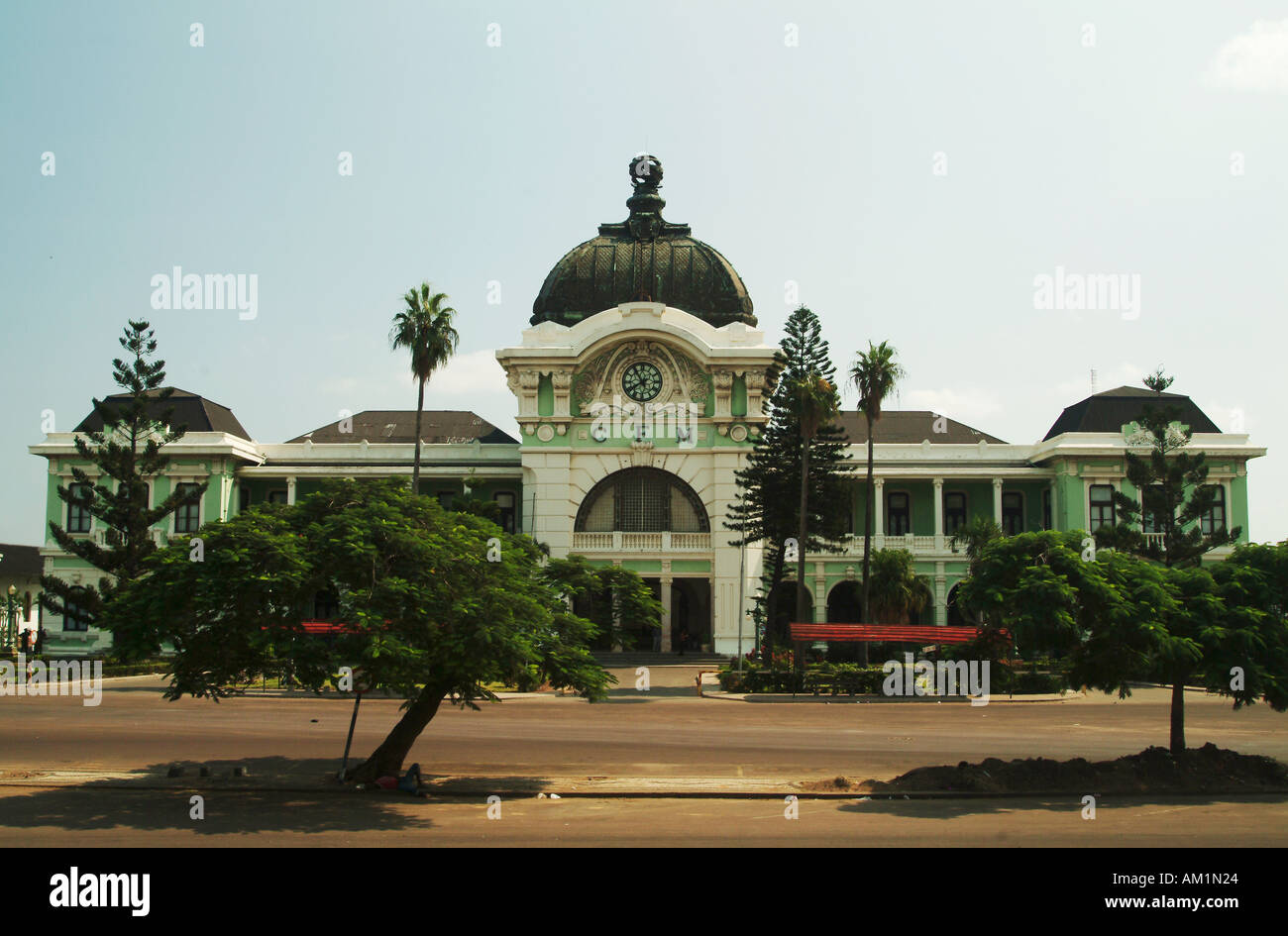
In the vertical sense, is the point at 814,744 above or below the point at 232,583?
below

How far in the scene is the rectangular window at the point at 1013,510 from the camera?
5025 centimetres

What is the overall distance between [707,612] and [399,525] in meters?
34.2

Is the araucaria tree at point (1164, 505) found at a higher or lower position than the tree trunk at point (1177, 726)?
higher

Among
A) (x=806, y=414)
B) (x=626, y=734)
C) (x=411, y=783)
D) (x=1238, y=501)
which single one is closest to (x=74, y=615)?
(x=626, y=734)

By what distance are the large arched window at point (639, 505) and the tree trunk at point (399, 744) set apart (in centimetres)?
2862

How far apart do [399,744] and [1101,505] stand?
128 feet

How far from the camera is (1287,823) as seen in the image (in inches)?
560

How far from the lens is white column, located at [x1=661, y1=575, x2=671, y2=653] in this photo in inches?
1736

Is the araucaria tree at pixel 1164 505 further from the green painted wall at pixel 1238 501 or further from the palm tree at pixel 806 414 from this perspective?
the palm tree at pixel 806 414

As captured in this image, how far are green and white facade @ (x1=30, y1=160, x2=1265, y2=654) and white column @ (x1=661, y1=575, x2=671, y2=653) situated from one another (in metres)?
0.09

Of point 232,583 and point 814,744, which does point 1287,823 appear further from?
point 232,583

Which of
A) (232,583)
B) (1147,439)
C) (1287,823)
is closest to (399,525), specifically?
(232,583)

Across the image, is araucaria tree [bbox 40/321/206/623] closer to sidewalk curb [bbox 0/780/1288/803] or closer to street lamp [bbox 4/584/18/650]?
street lamp [bbox 4/584/18/650]

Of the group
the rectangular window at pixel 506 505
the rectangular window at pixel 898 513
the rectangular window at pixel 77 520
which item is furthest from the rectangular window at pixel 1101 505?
the rectangular window at pixel 77 520
